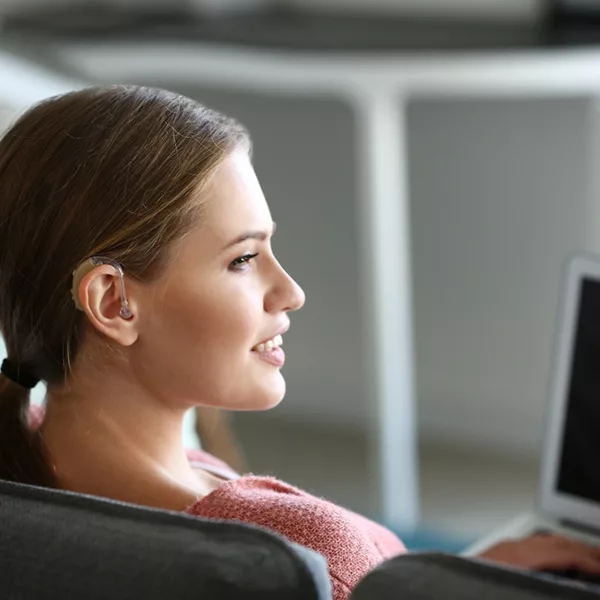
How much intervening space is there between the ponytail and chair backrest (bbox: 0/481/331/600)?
178 millimetres

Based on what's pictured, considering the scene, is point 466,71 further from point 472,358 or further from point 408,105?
point 472,358

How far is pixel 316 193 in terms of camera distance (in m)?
2.73

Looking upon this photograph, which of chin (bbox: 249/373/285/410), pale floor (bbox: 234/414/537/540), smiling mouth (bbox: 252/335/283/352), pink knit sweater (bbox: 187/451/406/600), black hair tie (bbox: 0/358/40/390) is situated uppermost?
smiling mouth (bbox: 252/335/283/352)

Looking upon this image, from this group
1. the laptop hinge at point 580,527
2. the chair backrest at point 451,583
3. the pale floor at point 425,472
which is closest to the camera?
the chair backrest at point 451,583

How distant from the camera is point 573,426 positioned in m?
1.27

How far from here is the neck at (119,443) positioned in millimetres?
846

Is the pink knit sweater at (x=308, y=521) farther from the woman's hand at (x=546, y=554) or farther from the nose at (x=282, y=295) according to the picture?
the woman's hand at (x=546, y=554)

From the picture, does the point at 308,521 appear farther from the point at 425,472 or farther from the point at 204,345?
the point at 425,472

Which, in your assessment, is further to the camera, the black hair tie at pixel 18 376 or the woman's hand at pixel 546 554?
the woman's hand at pixel 546 554

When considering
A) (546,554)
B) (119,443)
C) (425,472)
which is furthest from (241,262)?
(425,472)

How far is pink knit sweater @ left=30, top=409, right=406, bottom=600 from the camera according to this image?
0.76 m

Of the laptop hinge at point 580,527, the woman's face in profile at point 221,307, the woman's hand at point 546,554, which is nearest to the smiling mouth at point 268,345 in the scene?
the woman's face in profile at point 221,307

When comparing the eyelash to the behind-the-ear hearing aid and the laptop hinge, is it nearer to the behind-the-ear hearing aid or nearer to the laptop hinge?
the behind-the-ear hearing aid

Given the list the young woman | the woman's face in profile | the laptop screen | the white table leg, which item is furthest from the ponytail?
A: the white table leg
